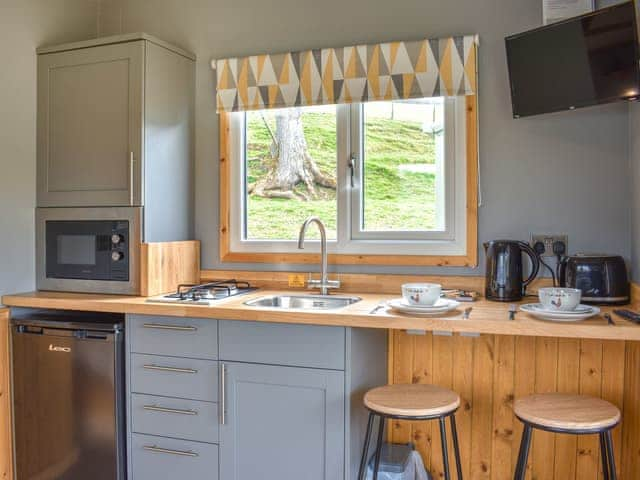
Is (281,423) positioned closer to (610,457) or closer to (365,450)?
(365,450)

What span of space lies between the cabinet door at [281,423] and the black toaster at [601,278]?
38.4 inches

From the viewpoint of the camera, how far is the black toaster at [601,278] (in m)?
2.11

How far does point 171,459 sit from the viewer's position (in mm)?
2275

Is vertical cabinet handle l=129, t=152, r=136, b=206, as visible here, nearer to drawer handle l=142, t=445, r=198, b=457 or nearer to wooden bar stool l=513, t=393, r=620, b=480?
drawer handle l=142, t=445, r=198, b=457

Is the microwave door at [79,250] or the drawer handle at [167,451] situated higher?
the microwave door at [79,250]

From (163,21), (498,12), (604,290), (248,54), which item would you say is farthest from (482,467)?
(163,21)

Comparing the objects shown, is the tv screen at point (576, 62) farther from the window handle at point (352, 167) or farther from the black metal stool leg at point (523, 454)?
the black metal stool leg at point (523, 454)

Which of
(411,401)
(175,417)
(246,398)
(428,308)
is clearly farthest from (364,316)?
(175,417)

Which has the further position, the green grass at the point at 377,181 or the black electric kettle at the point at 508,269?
the green grass at the point at 377,181

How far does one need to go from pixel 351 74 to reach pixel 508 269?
113 cm

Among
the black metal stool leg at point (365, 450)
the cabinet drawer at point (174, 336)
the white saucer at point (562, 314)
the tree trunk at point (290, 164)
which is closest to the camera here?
the white saucer at point (562, 314)

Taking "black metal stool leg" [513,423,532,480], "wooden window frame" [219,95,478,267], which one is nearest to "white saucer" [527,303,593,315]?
"black metal stool leg" [513,423,532,480]

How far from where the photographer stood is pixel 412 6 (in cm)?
256

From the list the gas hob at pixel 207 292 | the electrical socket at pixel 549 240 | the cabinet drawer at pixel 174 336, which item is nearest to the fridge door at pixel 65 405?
the cabinet drawer at pixel 174 336
